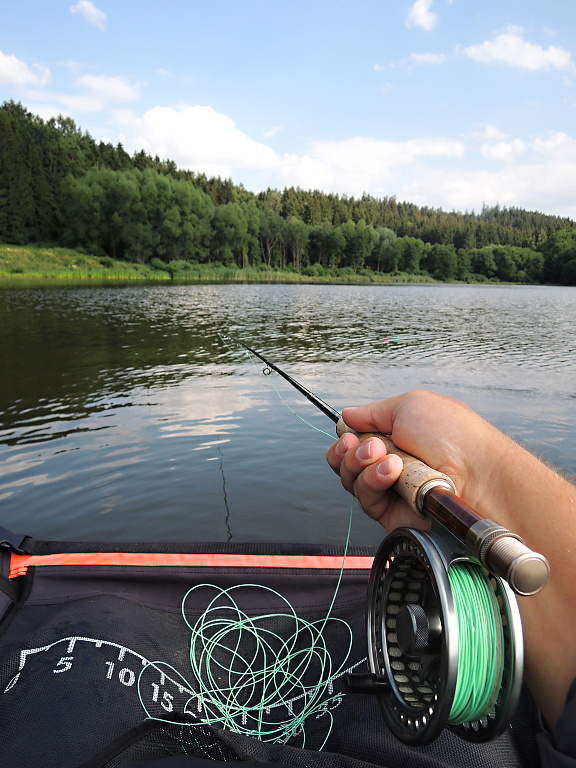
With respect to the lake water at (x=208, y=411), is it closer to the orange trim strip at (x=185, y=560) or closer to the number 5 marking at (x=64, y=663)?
the orange trim strip at (x=185, y=560)

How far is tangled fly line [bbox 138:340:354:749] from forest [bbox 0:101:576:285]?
200 feet

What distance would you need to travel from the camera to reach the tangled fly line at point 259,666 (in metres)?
1.86

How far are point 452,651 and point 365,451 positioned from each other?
2.65ft

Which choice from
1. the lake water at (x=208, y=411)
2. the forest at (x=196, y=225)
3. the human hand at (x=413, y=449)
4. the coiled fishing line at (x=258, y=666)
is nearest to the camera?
the human hand at (x=413, y=449)

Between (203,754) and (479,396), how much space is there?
29.6ft

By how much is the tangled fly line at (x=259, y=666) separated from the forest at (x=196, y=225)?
61.0 m

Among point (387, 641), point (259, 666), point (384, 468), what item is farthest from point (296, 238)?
point (387, 641)

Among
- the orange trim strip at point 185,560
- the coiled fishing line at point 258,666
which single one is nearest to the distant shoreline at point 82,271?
the orange trim strip at point 185,560

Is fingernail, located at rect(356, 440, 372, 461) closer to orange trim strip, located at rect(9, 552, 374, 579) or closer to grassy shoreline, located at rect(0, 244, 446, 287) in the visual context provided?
orange trim strip, located at rect(9, 552, 374, 579)

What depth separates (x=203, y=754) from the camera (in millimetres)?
1643

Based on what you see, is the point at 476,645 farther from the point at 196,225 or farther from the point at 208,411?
the point at 196,225

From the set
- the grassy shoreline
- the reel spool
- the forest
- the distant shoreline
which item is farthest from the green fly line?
the forest

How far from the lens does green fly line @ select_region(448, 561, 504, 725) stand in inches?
39.6

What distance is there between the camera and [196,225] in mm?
67750
